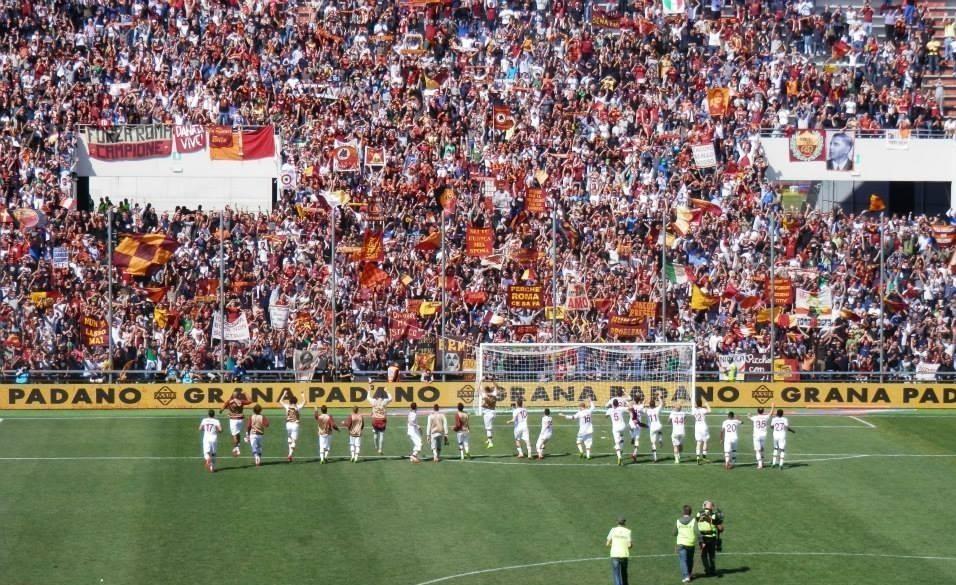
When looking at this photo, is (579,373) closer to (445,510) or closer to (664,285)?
(664,285)

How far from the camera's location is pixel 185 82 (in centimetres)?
6525

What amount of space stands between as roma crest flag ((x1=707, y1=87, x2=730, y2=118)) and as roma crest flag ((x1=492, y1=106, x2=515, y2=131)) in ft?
27.2

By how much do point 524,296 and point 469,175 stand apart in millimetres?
8226

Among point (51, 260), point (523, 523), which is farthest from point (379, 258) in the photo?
point (523, 523)

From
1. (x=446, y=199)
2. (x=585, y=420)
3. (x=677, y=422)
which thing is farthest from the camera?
(x=446, y=199)

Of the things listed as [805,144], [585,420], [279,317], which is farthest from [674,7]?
[585,420]

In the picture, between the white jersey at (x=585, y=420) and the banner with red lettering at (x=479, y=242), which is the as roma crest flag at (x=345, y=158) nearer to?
the banner with red lettering at (x=479, y=242)

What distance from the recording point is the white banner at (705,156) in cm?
6400

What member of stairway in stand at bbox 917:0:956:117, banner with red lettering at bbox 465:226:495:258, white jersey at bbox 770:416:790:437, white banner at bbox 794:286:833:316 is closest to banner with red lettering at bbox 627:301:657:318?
white banner at bbox 794:286:833:316

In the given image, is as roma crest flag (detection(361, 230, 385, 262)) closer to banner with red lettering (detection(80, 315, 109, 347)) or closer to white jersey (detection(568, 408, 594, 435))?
banner with red lettering (detection(80, 315, 109, 347))

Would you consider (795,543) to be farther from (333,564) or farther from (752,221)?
(752,221)

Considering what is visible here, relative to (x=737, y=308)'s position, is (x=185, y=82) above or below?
above

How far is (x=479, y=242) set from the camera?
5822 cm

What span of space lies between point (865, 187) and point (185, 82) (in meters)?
29.1
